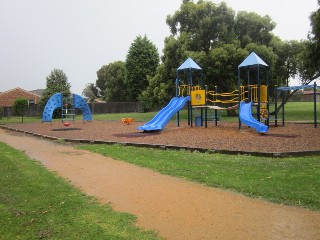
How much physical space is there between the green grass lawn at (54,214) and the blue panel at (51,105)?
23.7 metres

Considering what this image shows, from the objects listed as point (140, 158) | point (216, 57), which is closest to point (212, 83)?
point (216, 57)

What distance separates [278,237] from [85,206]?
318 cm

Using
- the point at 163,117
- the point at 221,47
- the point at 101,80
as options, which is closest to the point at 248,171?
the point at 163,117

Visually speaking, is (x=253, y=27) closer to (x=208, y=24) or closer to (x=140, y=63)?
(x=208, y=24)

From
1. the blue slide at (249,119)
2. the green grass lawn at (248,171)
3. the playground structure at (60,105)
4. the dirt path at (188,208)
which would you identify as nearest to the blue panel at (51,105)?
the playground structure at (60,105)

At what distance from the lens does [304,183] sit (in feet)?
23.4

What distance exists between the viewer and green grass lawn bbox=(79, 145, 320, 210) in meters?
6.56

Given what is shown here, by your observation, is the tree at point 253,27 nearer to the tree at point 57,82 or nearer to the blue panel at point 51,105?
the blue panel at point 51,105

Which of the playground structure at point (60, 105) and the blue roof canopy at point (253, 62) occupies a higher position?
the blue roof canopy at point (253, 62)

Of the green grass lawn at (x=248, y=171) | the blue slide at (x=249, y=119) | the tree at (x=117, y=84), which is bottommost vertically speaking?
the green grass lawn at (x=248, y=171)

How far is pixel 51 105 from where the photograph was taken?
31359 mm

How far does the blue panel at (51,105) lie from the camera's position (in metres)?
31.0

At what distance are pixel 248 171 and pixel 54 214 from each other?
15.6 feet

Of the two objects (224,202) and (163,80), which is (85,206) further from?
(163,80)
